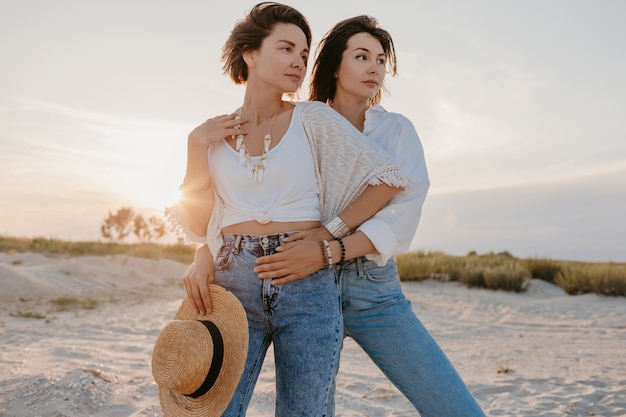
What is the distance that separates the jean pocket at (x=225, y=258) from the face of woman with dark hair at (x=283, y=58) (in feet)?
2.41

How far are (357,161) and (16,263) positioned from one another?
13.3 metres

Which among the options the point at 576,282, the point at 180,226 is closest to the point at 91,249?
the point at 576,282

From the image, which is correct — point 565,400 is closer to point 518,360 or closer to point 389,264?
point 518,360

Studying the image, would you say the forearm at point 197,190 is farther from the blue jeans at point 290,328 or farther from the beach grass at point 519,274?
the beach grass at point 519,274

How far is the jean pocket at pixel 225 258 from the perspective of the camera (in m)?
2.40

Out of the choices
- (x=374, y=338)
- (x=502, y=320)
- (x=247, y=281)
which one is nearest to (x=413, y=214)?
(x=374, y=338)

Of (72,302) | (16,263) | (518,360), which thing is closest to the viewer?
(518,360)

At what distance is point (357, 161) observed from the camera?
2514mm

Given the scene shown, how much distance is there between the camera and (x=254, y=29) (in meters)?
2.62

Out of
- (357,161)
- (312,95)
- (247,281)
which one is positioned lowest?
(247,281)

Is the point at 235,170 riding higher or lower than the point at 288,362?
higher

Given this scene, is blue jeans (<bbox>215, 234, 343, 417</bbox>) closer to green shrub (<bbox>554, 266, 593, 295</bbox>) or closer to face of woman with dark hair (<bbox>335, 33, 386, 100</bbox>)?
face of woman with dark hair (<bbox>335, 33, 386, 100</bbox>)

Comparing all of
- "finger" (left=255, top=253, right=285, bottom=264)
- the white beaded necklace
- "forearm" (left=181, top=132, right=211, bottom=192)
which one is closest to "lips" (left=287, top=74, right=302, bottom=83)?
the white beaded necklace

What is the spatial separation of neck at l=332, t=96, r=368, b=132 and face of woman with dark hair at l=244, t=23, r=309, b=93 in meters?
0.40
